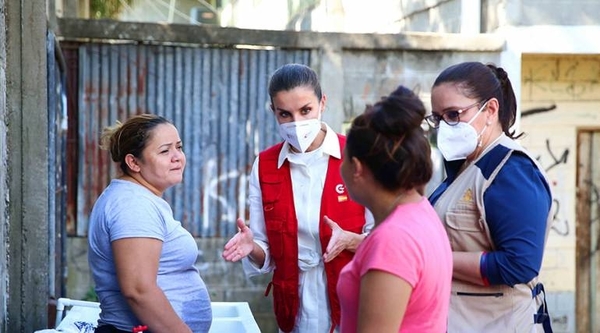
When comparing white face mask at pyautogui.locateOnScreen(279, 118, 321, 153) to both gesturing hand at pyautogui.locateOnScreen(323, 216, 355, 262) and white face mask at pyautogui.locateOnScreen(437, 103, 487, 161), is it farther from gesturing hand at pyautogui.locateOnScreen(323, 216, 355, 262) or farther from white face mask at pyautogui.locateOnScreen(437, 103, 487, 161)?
white face mask at pyautogui.locateOnScreen(437, 103, 487, 161)

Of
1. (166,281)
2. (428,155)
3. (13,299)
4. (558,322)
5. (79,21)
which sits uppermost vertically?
(79,21)

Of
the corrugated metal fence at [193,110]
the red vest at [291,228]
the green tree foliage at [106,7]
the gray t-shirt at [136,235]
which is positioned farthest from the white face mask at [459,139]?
the green tree foliage at [106,7]

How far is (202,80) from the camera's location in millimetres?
8469

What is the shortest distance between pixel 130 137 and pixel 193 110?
475 cm

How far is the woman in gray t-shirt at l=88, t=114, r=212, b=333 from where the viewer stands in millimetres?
3443

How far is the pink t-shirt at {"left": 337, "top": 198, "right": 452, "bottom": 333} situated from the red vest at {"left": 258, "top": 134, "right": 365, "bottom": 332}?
50.2 inches

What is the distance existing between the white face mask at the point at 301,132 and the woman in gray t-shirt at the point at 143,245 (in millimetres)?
466

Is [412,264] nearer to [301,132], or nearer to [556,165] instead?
[301,132]

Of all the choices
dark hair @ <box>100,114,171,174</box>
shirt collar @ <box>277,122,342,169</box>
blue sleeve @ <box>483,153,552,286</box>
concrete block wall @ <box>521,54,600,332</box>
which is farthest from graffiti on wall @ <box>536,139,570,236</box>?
blue sleeve @ <box>483,153,552,286</box>

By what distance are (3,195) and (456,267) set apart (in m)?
2.80

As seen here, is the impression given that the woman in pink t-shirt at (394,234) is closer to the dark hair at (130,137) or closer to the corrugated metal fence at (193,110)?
the dark hair at (130,137)

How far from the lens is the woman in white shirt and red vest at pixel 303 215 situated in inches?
150

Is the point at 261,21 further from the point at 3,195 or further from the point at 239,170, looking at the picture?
the point at 3,195

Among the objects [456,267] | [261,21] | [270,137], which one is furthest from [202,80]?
[261,21]
